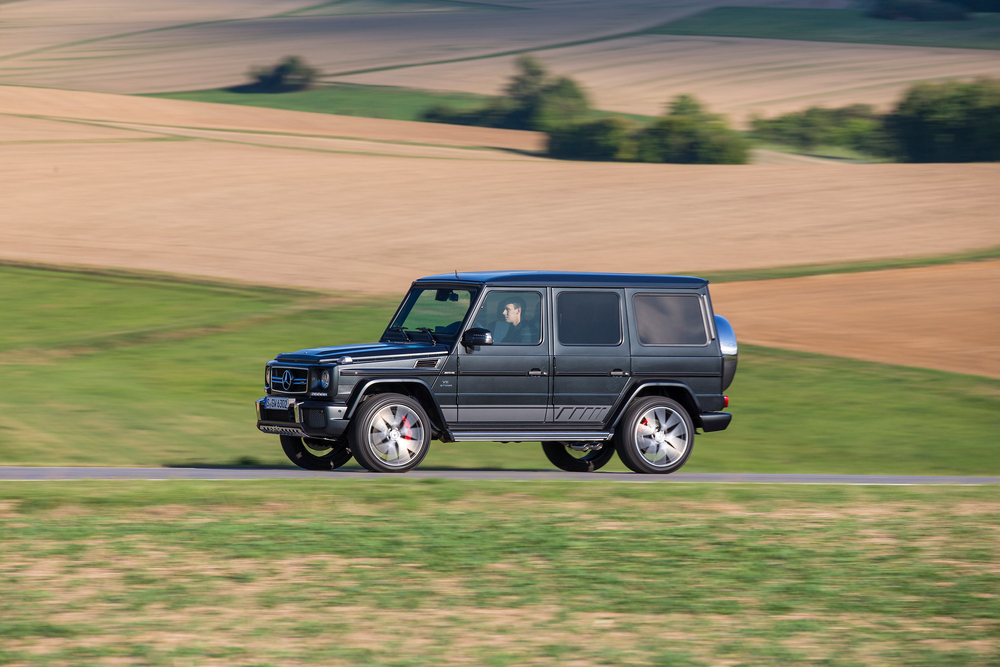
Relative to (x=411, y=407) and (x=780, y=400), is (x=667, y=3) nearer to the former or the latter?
(x=780, y=400)

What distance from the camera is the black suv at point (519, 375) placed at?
41.1 feet

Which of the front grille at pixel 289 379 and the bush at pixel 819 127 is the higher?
Answer: the bush at pixel 819 127

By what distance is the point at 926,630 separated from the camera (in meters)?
7.11

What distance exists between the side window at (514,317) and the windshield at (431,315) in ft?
0.67

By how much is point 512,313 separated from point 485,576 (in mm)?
5372

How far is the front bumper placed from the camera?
1228 cm

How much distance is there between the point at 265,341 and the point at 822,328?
10162 millimetres

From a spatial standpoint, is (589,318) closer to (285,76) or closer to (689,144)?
(689,144)

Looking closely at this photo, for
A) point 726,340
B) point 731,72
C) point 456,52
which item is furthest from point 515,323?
point 456,52

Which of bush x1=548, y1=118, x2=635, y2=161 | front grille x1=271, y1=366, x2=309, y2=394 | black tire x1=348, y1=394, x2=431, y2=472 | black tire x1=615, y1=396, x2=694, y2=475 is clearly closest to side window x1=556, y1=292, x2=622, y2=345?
black tire x1=615, y1=396, x2=694, y2=475

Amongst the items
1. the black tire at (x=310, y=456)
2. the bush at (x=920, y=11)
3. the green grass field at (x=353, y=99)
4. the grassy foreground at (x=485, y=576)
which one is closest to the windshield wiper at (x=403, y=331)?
the black tire at (x=310, y=456)

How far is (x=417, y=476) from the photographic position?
11961mm

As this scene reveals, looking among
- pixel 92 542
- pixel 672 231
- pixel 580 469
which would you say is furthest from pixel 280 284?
pixel 92 542

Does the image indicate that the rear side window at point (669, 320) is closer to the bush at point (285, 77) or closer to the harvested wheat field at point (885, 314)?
the harvested wheat field at point (885, 314)
